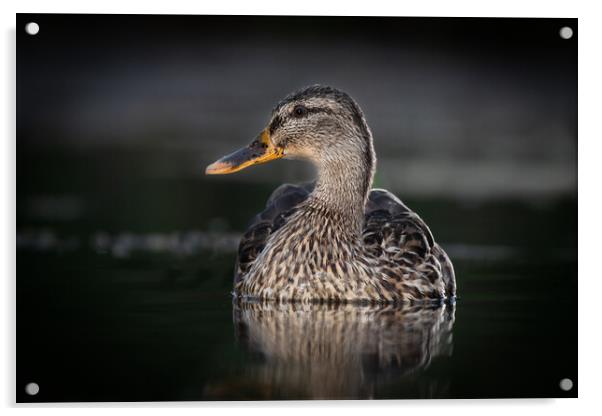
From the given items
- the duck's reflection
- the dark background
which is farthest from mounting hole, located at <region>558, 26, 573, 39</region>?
the duck's reflection

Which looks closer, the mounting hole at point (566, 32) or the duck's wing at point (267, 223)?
the mounting hole at point (566, 32)

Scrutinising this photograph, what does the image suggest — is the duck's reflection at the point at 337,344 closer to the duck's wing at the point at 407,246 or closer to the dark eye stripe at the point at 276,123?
the duck's wing at the point at 407,246

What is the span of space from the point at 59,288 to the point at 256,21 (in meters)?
1.81

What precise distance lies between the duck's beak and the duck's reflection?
775 mm

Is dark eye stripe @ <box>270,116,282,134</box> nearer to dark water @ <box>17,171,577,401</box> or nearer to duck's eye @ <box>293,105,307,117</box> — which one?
duck's eye @ <box>293,105,307,117</box>

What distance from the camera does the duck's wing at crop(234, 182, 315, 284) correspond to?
25.4 feet

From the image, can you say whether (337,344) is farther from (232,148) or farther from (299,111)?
(232,148)

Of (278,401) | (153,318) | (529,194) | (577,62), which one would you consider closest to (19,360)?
(153,318)

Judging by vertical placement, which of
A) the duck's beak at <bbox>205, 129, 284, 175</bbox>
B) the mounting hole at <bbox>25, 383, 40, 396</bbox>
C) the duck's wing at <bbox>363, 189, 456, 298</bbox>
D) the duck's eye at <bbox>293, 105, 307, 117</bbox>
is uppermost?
the duck's eye at <bbox>293, 105, 307, 117</bbox>

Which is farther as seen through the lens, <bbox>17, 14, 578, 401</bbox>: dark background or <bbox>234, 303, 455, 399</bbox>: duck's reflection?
<bbox>17, 14, 578, 401</bbox>: dark background

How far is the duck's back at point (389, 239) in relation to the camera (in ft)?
24.6

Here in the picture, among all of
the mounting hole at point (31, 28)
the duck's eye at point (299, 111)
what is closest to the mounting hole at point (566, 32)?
the duck's eye at point (299, 111)

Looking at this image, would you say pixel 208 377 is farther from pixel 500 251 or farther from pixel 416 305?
pixel 500 251

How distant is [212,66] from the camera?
7.74 m
